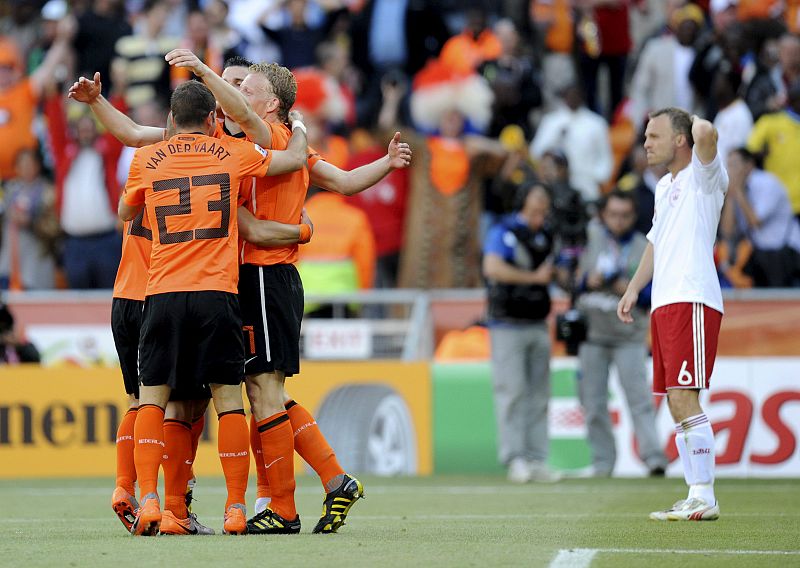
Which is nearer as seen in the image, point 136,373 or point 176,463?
point 176,463

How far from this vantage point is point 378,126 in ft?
54.9

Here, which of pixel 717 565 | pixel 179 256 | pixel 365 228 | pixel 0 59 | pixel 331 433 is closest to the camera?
pixel 717 565

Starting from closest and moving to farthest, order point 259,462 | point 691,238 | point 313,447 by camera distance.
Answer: point 313,447 → point 259,462 → point 691,238

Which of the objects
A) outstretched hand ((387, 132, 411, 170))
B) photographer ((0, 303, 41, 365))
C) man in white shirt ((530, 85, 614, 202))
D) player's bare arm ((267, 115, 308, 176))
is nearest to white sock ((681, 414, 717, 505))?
outstretched hand ((387, 132, 411, 170))

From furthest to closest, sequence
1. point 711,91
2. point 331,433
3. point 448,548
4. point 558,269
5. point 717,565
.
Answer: point 711,91 → point 331,433 → point 558,269 → point 448,548 → point 717,565

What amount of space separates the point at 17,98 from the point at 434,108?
4.86 m

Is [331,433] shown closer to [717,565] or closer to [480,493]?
[480,493]

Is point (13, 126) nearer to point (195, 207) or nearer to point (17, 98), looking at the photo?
point (17, 98)

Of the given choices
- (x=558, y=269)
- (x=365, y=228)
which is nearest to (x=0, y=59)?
(x=365, y=228)

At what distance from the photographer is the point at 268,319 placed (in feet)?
24.7

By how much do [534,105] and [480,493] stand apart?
22.1 ft

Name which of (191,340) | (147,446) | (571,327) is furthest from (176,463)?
(571,327)

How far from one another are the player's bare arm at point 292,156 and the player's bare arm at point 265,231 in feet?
0.82

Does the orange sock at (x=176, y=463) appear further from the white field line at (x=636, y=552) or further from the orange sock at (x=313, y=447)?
the white field line at (x=636, y=552)
